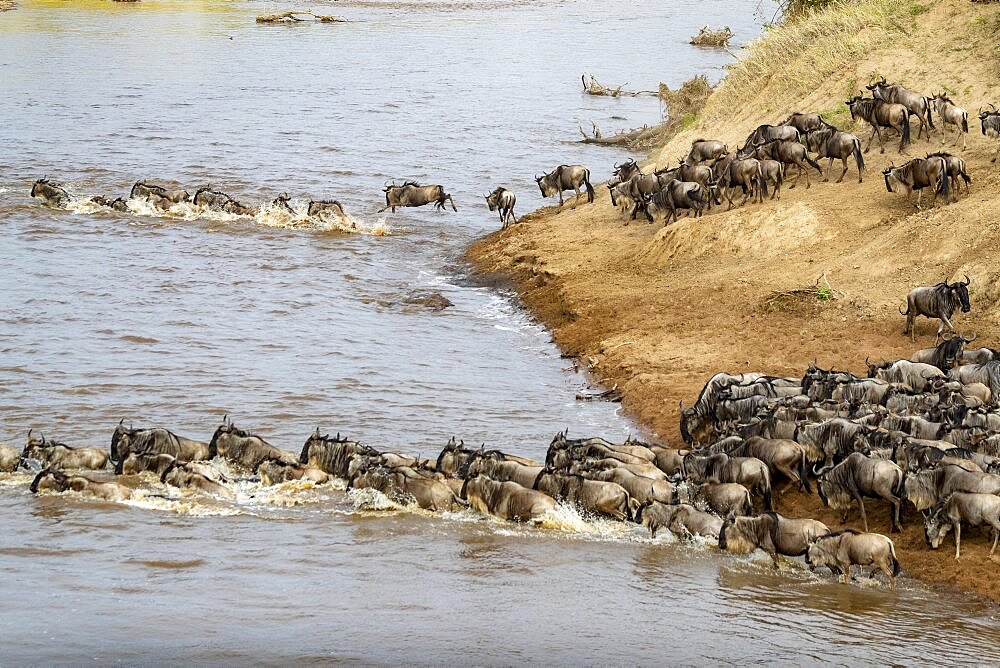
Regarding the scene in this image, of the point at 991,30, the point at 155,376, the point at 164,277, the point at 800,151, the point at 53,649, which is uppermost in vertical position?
the point at 991,30

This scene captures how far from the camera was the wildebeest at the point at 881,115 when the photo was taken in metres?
20.1

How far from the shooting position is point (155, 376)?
1573 centimetres

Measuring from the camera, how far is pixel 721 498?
1083 centimetres

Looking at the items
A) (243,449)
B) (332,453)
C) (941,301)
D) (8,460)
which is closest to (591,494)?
(332,453)

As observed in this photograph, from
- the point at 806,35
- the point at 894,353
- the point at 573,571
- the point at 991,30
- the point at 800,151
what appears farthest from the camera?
the point at 806,35

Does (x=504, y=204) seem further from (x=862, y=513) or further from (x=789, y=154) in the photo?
(x=862, y=513)

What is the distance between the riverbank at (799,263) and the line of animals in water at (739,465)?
402 millimetres

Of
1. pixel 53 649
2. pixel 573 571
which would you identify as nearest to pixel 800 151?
pixel 573 571

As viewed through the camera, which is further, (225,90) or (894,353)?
(225,90)

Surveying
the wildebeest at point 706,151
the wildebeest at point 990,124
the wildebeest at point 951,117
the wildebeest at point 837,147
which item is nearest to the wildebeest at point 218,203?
the wildebeest at point 706,151

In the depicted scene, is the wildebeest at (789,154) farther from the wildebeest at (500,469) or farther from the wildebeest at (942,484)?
the wildebeest at (942,484)

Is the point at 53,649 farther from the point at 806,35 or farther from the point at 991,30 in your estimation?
the point at 806,35

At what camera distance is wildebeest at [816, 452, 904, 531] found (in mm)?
10562

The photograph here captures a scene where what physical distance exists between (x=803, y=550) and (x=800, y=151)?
35.7 ft
